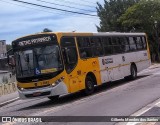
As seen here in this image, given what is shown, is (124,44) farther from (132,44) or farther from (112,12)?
(112,12)

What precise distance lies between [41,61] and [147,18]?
38.9 m

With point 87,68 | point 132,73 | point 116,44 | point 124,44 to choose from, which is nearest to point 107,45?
point 116,44

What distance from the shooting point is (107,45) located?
21625mm

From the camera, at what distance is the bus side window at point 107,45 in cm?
2124

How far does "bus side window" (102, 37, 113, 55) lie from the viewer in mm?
21241

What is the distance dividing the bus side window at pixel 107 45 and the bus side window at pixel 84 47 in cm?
182

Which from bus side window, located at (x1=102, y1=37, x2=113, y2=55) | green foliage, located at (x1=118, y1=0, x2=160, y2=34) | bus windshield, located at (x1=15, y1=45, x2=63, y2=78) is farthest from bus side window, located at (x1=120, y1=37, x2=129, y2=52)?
green foliage, located at (x1=118, y1=0, x2=160, y2=34)

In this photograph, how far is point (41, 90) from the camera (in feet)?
54.0

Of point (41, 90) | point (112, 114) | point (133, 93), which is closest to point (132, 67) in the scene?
point (133, 93)

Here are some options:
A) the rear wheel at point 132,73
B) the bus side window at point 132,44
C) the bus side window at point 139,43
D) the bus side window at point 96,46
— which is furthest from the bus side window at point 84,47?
the bus side window at point 139,43

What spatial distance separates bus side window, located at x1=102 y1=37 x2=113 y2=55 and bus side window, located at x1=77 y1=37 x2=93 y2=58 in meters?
1.82

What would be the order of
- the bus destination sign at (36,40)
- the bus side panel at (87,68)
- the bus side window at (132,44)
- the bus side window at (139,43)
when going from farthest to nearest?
A: 1. the bus side window at (139,43)
2. the bus side window at (132,44)
3. the bus side panel at (87,68)
4. the bus destination sign at (36,40)

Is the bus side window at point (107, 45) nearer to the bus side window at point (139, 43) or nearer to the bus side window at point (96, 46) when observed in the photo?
the bus side window at point (96, 46)

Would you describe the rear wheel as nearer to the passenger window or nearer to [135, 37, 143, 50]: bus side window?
[135, 37, 143, 50]: bus side window
